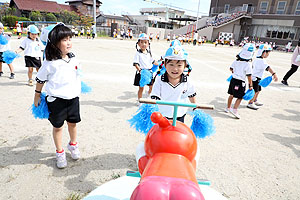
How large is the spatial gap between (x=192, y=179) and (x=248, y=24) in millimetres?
41623

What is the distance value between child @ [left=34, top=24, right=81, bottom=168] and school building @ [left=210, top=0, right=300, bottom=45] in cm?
3801

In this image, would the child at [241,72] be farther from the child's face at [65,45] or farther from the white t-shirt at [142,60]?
the child's face at [65,45]

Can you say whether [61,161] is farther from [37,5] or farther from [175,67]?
[37,5]

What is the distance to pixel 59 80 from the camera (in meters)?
2.30

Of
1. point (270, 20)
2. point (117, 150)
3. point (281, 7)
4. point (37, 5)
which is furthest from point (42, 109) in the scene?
point (37, 5)

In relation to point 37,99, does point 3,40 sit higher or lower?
higher

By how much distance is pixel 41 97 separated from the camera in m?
2.43

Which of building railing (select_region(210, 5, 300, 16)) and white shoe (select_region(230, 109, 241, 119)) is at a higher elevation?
building railing (select_region(210, 5, 300, 16))

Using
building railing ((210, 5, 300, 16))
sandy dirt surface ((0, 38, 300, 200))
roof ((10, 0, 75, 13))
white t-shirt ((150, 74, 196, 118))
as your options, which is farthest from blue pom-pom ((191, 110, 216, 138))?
roof ((10, 0, 75, 13))

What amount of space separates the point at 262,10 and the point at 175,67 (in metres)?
41.2

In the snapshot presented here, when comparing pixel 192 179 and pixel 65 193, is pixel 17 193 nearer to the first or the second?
pixel 65 193

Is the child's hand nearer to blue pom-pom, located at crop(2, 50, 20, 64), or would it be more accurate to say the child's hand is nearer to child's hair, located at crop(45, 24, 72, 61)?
child's hair, located at crop(45, 24, 72, 61)

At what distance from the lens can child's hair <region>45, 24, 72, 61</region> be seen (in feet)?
7.18

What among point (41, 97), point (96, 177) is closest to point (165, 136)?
point (96, 177)
